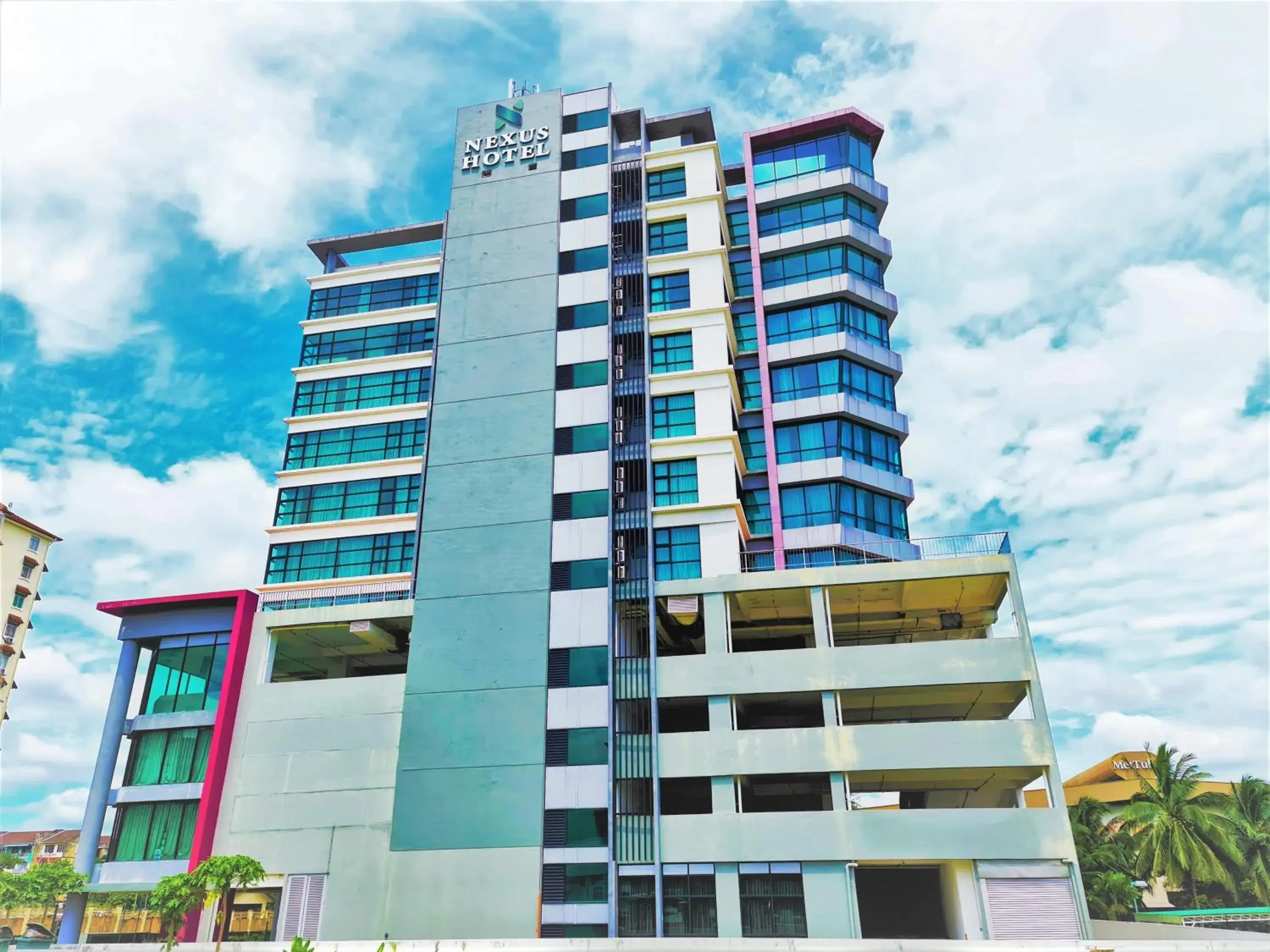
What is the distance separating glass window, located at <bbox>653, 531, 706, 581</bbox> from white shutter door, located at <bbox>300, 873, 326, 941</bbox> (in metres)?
20.5

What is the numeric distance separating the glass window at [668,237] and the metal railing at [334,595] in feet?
76.2

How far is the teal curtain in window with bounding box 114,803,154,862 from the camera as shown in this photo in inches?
1708

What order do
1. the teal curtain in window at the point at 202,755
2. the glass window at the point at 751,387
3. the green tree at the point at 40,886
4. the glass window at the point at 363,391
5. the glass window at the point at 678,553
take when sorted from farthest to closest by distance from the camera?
1. the green tree at the point at 40,886
2. the glass window at the point at 363,391
3. the glass window at the point at 751,387
4. the glass window at the point at 678,553
5. the teal curtain in window at the point at 202,755

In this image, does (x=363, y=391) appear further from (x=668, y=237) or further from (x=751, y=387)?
(x=751, y=387)

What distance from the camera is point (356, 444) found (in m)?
54.5

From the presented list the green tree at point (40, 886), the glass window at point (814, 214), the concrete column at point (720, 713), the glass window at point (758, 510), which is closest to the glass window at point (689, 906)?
the concrete column at point (720, 713)

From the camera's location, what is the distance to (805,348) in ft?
174

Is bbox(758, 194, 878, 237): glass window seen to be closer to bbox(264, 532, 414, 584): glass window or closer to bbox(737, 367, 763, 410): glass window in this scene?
bbox(737, 367, 763, 410): glass window

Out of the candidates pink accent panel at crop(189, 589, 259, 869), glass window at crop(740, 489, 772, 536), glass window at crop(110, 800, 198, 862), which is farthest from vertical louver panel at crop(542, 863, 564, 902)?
glass window at crop(740, 489, 772, 536)

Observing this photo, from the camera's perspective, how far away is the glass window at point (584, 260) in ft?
171

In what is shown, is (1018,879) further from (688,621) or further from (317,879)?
(317,879)

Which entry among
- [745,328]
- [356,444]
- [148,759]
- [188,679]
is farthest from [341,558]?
[745,328]

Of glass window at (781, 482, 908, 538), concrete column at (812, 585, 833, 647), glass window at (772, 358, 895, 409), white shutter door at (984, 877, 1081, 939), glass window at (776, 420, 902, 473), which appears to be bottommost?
white shutter door at (984, 877, 1081, 939)

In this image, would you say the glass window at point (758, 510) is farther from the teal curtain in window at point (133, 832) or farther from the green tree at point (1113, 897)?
the green tree at point (1113, 897)
